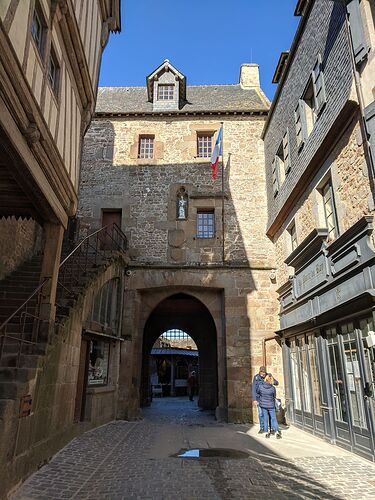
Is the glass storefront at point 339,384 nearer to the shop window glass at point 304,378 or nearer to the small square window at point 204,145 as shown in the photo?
the shop window glass at point 304,378

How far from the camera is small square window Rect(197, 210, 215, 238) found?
1142 cm

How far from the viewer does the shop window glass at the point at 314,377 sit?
7.12 m

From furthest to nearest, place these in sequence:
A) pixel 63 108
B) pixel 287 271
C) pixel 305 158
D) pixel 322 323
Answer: pixel 287 271 < pixel 305 158 < pixel 322 323 < pixel 63 108

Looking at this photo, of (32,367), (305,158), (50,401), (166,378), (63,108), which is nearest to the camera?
(32,367)

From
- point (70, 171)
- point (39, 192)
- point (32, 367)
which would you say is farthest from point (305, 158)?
point (32, 367)

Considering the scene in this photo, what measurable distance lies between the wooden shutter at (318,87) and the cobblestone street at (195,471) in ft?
19.3

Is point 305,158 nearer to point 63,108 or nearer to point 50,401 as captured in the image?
point 63,108

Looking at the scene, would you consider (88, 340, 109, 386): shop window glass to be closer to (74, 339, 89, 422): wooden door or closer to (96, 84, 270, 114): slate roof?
(74, 339, 89, 422): wooden door

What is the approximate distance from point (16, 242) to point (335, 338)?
6.62 metres

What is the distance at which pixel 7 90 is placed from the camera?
378 cm

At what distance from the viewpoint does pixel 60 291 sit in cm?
720

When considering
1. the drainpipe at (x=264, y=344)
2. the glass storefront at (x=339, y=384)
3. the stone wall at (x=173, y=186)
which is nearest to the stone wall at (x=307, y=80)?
the stone wall at (x=173, y=186)

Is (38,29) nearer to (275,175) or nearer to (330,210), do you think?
(330,210)

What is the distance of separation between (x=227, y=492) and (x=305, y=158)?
6.10 m
